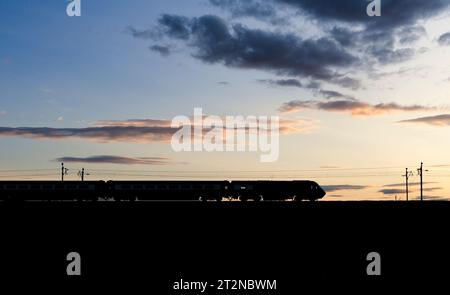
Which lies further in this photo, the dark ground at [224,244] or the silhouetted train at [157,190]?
the silhouetted train at [157,190]

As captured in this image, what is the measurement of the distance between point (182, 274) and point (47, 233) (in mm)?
7705

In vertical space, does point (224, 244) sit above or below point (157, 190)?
below

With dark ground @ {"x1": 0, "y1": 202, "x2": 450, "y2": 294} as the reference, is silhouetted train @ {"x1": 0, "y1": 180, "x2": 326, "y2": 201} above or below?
above

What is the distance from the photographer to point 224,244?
99.6ft

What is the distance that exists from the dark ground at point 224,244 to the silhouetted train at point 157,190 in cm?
3451

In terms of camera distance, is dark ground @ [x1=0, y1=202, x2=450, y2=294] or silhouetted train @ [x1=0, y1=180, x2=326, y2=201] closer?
dark ground @ [x1=0, y1=202, x2=450, y2=294]

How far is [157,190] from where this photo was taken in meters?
68.1

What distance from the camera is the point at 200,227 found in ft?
102

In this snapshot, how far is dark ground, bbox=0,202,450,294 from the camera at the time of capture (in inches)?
1097

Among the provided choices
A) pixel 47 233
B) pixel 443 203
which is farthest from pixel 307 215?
pixel 47 233

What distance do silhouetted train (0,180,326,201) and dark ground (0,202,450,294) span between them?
34513 millimetres

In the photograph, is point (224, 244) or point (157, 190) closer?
point (224, 244)

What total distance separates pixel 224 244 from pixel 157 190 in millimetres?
38605

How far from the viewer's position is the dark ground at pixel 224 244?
27875 mm
